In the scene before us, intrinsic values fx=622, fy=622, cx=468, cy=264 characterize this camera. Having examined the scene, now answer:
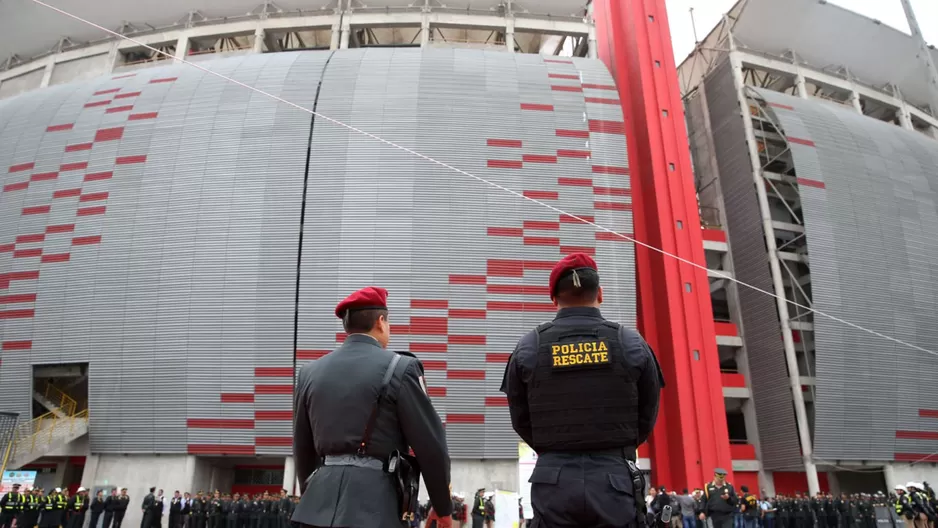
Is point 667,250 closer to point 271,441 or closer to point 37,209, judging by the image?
point 271,441

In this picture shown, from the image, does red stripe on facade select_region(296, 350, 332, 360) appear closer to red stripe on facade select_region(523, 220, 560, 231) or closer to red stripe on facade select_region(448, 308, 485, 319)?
red stripe on facade select_region(448, 308, 485, 319)

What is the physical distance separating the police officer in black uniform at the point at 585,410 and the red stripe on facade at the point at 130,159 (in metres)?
26.9

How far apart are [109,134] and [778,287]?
29909mm

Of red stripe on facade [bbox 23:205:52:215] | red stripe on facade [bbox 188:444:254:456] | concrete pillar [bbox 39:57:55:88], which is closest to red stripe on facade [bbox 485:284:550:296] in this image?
red stripe on facade [bbox 188:444:254:456]

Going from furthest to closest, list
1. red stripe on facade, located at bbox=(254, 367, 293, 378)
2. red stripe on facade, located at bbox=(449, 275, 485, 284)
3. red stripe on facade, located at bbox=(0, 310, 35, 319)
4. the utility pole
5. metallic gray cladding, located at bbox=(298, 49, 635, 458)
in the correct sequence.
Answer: red stripe on facade, located at bbox=(0, 310, 35, 319) < red stripe on facade, located at bbox=(449, 275, 485, 284) < metallic gray cladding, located at bbox=(298, 49, 635, 458) < red stripe on facade, located at bbox=(254, 367, 293, 378) < the utility pole

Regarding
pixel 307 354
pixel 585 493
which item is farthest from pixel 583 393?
pixel 307 354

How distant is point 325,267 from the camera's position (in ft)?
79.4

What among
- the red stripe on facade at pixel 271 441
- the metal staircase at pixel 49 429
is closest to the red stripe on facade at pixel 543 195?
the red stripe on facade at pixel 271 441

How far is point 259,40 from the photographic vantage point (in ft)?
108

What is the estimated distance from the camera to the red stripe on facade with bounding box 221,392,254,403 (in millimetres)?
22938

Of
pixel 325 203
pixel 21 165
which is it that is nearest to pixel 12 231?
pixel 21 165

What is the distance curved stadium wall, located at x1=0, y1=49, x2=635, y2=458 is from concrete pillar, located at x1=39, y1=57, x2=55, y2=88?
9.29 meters

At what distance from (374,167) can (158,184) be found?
29.0ft

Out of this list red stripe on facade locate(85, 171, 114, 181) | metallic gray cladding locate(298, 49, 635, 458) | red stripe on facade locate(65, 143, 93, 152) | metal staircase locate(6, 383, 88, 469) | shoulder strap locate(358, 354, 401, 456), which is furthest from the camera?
red stripe on facade locate(65, 143, 93, 152)
